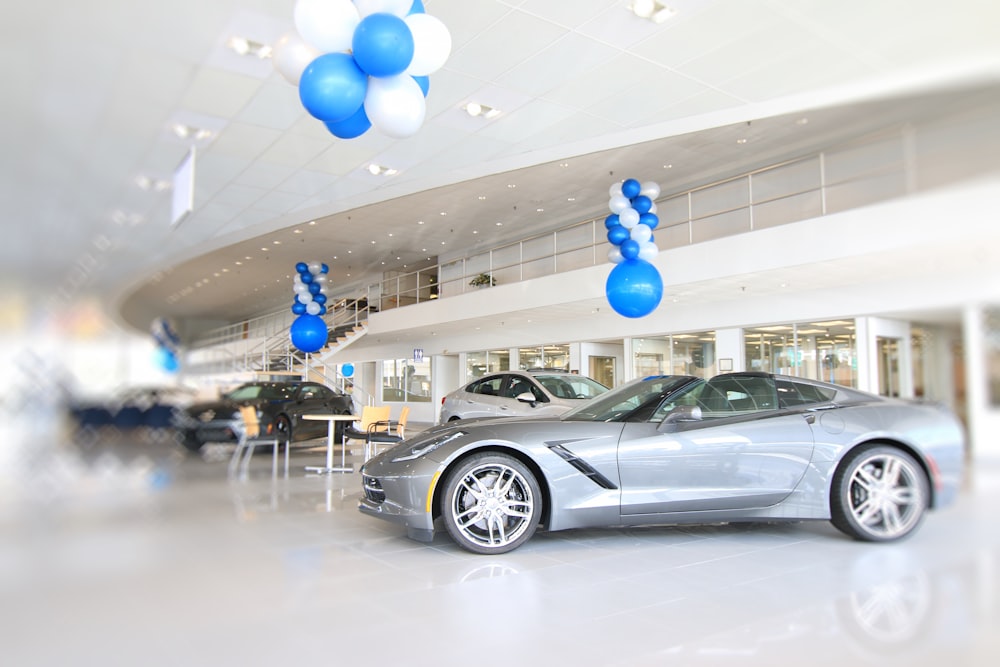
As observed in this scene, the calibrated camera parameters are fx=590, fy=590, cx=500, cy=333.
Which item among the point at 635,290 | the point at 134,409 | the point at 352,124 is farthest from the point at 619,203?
the point at 134,409

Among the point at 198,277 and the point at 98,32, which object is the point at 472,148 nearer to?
the point at 98,32

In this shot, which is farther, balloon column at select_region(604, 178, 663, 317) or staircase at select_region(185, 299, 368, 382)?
staircase at select_region(185, 299, 368, 382)

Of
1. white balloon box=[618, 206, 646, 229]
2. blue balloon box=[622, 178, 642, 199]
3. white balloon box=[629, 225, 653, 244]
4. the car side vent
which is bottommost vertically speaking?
the car side vent

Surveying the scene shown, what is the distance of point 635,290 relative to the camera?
7359 mm

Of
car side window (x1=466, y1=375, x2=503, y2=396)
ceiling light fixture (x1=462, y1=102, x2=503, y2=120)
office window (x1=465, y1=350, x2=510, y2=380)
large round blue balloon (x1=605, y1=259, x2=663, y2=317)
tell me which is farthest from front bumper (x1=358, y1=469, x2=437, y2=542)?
office window (x1=465, y1=350, x2=510, y2=380)

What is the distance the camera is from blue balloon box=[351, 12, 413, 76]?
9.49 feet

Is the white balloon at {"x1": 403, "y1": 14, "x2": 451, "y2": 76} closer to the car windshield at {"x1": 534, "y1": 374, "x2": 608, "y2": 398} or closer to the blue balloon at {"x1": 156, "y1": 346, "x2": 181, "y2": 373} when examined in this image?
the car windshield at {"x1": 534, "y1": 374, "x2": 608, "y2": 398}

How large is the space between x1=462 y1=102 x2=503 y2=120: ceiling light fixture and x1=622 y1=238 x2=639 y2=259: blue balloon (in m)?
3.28

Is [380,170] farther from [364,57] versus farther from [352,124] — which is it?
[364,57]

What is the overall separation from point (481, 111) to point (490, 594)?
4.13m

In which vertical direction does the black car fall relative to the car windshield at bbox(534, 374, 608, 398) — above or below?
below

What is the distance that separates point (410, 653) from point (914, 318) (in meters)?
1.87

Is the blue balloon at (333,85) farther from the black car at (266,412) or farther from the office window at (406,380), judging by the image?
the office window at (406,380)

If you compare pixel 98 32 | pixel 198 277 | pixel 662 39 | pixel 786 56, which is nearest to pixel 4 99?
pixel 98 32
